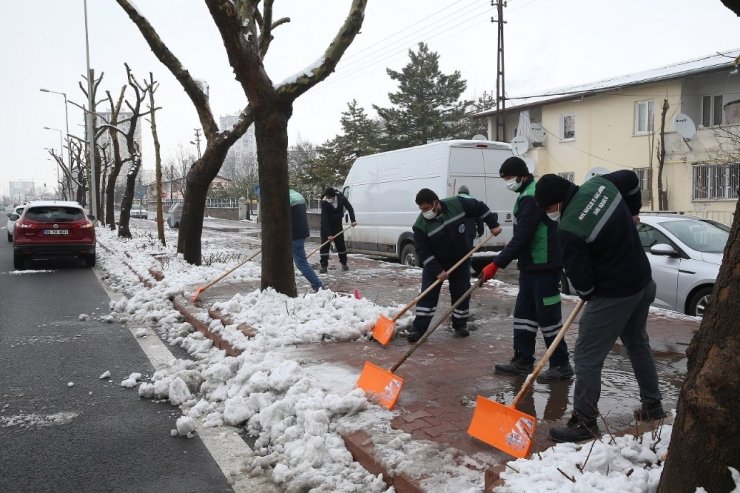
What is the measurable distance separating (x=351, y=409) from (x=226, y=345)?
2372mm

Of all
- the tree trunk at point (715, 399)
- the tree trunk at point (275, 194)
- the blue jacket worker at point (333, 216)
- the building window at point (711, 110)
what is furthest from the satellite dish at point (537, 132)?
the tree trunk at point (715, 399)

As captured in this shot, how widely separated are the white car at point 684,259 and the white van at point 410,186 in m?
3.79

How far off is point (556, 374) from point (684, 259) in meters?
3.39

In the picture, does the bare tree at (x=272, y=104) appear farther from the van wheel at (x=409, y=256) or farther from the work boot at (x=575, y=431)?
the van wheel at (x=409, y=256)

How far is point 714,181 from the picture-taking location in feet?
74.6

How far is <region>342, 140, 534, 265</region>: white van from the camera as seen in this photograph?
11188 mm

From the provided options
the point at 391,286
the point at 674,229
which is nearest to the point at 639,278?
the point at 674,229

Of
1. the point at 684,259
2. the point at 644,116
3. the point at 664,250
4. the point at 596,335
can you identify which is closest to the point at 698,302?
the point at 684,259

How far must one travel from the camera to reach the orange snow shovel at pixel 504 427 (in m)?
3.38

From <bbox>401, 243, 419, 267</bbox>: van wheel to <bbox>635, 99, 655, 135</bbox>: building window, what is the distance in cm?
1659

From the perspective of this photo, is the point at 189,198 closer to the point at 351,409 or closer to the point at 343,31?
the point at 343,31

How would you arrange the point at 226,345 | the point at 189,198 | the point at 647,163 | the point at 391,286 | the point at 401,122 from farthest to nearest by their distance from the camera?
1. the point at 401,122
2. the point at 647,163
3. the point at 189,198
4. the point at 391,286
5. the point at 226,345

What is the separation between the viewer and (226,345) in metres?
6.06

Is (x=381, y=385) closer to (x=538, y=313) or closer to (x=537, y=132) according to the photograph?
(x=538, y=313)
